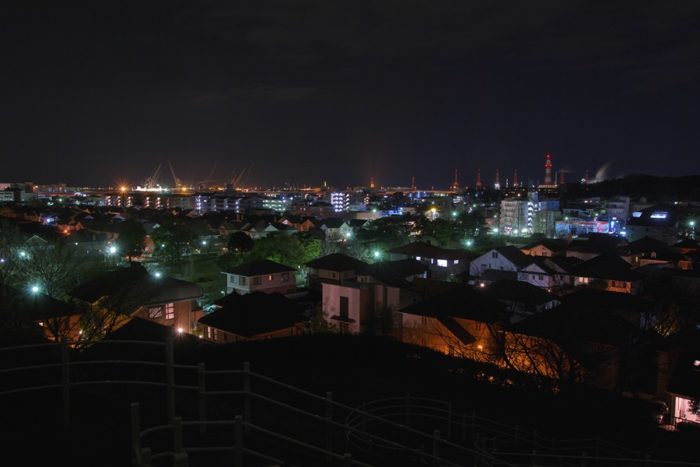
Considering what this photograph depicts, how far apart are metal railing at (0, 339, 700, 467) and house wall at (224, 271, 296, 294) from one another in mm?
10392

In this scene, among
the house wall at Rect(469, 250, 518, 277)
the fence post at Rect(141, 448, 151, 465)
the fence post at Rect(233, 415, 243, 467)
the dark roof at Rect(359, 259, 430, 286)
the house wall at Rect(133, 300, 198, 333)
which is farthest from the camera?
the house wall at Rect(469, 250, 518, 277)

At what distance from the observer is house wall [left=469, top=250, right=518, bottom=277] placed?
22.4 m

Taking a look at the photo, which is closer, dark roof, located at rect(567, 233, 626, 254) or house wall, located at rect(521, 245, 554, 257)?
dark roof, located at rect(567, 233, 626, 254)

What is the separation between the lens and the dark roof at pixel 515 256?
22297 mm

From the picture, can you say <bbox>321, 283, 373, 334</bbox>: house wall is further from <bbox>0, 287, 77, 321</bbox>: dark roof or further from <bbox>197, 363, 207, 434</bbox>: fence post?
<bbox>197, 363, 207, 434</bbox>: fence post

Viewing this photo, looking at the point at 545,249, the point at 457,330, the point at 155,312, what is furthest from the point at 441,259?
the point at 155,312

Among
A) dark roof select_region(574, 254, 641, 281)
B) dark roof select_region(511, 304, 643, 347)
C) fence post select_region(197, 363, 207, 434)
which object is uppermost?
fence post select_region(197, 363, 207, 434)

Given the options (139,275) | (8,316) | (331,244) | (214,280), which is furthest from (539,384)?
(331,244)

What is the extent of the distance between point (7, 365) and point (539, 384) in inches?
309

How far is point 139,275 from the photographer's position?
14242 mm

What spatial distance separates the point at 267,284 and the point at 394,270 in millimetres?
5290

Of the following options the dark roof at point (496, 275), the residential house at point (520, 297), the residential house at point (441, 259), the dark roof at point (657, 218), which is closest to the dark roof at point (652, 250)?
the dark roof at point (496, 275)

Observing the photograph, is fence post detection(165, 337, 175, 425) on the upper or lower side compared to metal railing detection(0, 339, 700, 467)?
A: upper

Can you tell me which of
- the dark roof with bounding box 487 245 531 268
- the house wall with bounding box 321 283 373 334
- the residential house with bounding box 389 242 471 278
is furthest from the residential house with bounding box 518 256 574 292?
the house wall with bounding box 321 283 373 334
